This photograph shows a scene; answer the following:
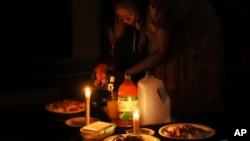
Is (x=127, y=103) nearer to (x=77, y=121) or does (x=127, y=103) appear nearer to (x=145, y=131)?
(x=145, y=131)

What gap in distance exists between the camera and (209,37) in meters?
2.29

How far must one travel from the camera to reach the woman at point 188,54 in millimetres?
2232

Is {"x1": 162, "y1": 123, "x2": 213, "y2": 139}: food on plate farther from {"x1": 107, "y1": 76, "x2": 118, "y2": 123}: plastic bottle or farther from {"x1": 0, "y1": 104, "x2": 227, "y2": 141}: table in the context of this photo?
{"x1": 107, "y1": 76, "x2": 118, "y2": 123}: plastic bottle

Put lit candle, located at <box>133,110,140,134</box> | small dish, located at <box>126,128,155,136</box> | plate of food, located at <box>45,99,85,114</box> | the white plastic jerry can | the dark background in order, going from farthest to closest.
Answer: the dark background → plate of food, located at <box>45,99,85,114</box> → the white plastic jerry can → small dish, located at <box>126,128,155,136</box> → lit candle, located at <box>133,110,140,134</box>

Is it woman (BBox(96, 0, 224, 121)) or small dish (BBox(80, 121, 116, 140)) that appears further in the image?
woman (BBox(96, 0, 224, 121))

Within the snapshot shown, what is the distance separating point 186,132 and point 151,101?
0.22 m

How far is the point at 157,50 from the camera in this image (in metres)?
2.31

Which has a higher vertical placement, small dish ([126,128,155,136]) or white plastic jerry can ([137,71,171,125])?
white plastic jerry can ([137,71,171,125])

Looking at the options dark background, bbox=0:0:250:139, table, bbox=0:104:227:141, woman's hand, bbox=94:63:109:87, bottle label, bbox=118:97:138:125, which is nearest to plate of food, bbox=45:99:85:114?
table, bbox=0:104:227:141

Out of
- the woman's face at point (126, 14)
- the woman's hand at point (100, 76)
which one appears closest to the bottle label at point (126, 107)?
the woman's hand at point (100, 76)

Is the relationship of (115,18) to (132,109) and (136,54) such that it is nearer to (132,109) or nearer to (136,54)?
(136,54)

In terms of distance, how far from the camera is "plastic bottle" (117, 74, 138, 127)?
1724 mm

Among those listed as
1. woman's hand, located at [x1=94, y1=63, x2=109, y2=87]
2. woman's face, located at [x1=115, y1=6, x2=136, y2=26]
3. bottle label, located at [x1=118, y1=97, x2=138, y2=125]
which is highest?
woman's face, located at [x1=115, y1=6, x2=136, y2=26]

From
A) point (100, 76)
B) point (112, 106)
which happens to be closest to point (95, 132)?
point (112, 106)
